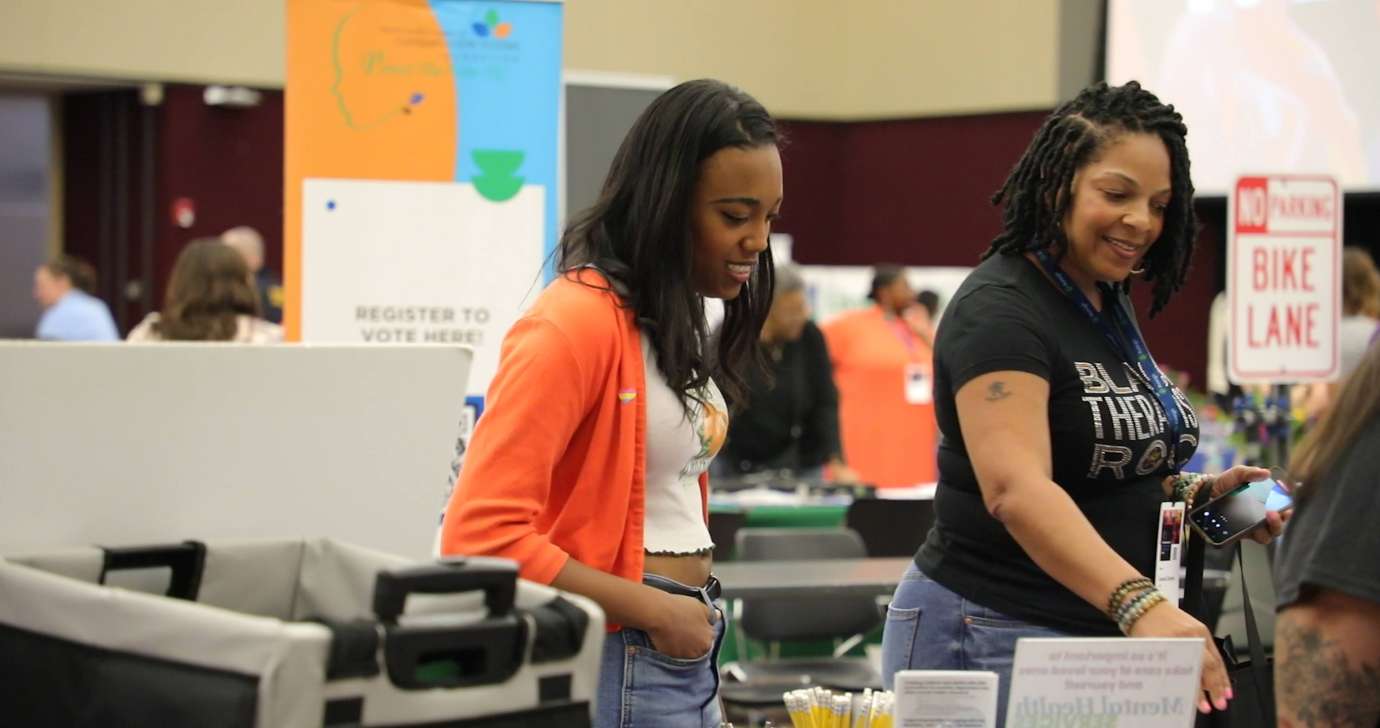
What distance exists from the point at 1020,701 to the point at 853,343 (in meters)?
6.49

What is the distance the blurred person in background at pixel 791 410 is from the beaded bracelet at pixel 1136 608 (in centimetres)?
407

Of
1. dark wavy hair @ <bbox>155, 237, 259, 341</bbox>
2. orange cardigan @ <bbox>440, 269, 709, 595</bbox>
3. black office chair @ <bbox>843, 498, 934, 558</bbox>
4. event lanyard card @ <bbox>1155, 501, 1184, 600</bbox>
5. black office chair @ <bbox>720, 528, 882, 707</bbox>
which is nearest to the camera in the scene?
orange cardigan @ <bbox>440, 269, 709, 595</bbox>

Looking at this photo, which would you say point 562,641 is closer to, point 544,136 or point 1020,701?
point 1020,701

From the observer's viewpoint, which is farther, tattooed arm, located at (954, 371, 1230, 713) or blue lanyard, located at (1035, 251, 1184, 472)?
blue lanyard, located at (1035, 251, 1184, 472)

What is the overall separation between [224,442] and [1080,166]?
44.6 inches

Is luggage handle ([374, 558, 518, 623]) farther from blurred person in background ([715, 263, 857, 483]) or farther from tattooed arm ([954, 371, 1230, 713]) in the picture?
blurred person in background ([715, 263, 857, 483])

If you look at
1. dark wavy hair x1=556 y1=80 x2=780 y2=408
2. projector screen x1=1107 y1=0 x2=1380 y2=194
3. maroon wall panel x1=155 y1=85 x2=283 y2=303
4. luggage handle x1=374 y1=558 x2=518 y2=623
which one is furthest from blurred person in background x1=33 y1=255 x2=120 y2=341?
luggage handle x1=374 y1=558 x2=518 y2=623

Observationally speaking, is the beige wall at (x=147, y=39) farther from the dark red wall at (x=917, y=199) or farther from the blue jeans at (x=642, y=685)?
the blue jeans at (x=642, y=685)

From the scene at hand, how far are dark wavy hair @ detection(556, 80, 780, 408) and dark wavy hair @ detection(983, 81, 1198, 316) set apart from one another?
0.44 metres

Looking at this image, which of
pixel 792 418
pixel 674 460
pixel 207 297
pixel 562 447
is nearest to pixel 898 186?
pixel 792 418

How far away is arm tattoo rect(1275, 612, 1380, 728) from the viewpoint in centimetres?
163

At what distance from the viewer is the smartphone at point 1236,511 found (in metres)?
1.96

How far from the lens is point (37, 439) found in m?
1.28

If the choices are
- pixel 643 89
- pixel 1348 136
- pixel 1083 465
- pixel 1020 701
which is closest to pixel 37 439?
pixel 1020 701
